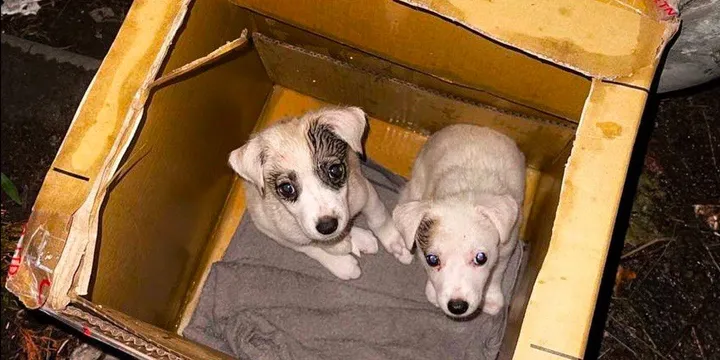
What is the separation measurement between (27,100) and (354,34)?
213 centimetres

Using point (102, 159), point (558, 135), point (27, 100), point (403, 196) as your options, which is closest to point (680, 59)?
point (558, 135)

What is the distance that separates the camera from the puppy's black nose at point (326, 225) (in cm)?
238

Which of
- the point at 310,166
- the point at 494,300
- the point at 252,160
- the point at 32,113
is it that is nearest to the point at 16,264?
the point at 252,160

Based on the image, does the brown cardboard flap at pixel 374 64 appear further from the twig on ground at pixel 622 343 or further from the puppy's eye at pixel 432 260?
the twig on ground at pixel 622 343

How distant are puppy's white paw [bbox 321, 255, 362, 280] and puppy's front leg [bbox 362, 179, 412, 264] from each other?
174 millimetres

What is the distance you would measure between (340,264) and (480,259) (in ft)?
2.97

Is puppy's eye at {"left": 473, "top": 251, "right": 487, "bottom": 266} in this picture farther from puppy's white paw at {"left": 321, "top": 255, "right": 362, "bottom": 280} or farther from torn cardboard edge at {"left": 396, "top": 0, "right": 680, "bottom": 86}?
puppy's white paw at {"left": 321, "top": 255, "right": 362, "bottom": 280}

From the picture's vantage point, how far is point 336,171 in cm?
246

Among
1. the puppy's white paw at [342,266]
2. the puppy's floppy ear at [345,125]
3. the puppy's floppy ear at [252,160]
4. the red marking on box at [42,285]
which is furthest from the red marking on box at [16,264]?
the puppy's white paw at [342,266]

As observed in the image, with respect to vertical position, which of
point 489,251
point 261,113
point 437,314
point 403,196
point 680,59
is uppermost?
point 680,59

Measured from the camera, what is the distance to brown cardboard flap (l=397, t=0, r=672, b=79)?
6.62 feet

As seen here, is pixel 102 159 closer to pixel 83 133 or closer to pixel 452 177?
pixel 83 133

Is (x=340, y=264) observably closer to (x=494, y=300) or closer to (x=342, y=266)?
(x=342, y=266)

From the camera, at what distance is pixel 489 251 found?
2379 mm
